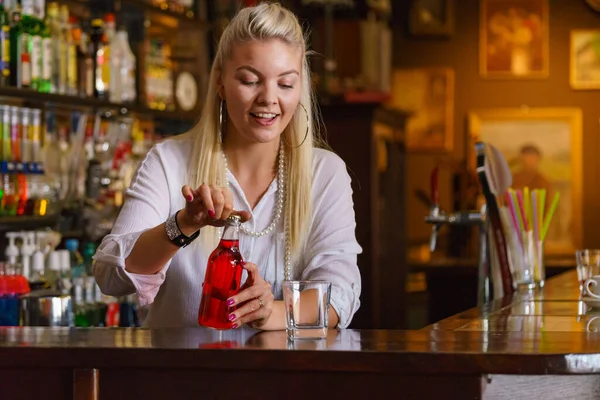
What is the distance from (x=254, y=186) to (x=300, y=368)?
933 millimetres

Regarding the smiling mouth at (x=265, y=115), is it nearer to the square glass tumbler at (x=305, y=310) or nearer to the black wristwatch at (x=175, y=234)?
the black wristwatch at (x=175, y=234)

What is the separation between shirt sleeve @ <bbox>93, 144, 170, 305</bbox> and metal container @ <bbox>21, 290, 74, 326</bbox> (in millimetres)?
926

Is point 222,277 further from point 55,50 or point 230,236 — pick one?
point 55,50

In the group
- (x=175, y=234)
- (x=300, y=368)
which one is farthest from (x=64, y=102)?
(x=300, y=368)

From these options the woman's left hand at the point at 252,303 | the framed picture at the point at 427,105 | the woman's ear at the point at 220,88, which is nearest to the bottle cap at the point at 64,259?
the woman's ear at the point at 220,88

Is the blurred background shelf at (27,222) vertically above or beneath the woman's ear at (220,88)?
beneath

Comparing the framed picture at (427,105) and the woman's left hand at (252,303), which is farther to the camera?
the framed picture at (427,105)

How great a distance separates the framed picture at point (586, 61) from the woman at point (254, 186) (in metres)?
5.92

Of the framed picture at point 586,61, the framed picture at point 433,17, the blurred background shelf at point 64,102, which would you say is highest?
the framed picture at point 433,17

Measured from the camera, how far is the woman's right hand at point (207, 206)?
1.84 m

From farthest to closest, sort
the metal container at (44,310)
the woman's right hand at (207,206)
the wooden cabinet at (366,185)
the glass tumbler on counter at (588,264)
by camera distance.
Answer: the wooden cabinet at (366,185) < the metal container at (44,310) < the glass tumbler on counter at (588,264) < the woman's right hand at (207,206)

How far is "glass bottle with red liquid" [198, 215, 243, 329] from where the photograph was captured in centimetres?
184

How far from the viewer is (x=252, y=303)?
6.21 ft

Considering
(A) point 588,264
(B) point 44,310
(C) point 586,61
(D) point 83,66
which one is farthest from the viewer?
(C) point 586,61
